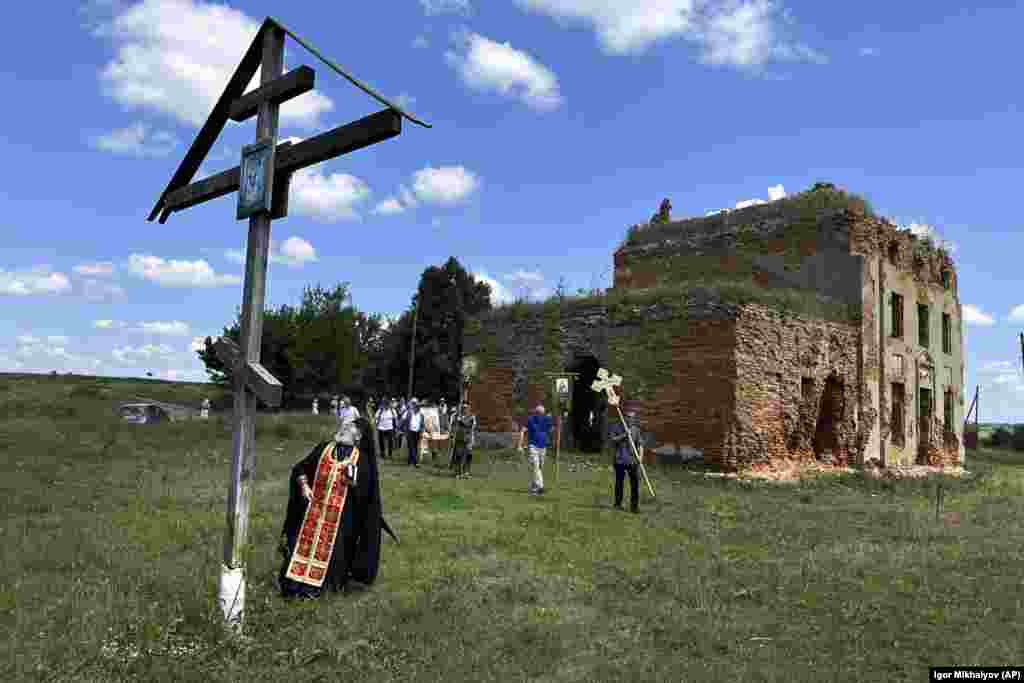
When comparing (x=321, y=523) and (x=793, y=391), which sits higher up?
(x=793, y=391)

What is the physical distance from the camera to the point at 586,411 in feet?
71.3

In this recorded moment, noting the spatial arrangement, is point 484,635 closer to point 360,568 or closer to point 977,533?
point 360,568

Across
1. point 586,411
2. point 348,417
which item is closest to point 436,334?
point 586,411

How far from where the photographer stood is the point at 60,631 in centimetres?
528

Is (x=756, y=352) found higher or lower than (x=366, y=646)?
higher

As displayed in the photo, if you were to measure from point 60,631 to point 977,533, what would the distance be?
11.0 m

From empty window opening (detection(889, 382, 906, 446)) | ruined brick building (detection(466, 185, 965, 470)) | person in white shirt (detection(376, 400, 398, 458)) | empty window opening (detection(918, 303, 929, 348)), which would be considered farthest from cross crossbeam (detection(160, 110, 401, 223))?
empty window opening (detection(918, 303, 929, 348))

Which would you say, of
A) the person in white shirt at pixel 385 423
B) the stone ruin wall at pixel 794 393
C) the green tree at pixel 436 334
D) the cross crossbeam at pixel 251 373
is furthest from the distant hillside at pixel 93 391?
the cross crossbeam at pixel 251 373

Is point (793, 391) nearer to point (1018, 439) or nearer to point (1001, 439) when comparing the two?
point (1018, 439)

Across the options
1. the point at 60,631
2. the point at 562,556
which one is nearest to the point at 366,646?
the point at 60,631

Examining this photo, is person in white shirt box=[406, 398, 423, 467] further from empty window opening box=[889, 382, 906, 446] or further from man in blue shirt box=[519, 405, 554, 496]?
empty window opening box=[889, 382, 906, 446]

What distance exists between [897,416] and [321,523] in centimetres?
2079

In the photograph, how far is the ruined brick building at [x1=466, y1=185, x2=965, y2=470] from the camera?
1777 centimetres

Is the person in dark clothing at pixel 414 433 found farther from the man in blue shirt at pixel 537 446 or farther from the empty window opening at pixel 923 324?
the empty window opening at pixel 923 324
